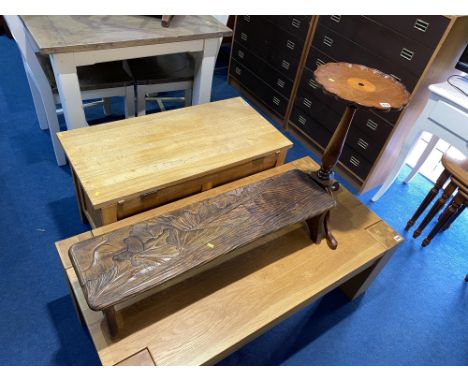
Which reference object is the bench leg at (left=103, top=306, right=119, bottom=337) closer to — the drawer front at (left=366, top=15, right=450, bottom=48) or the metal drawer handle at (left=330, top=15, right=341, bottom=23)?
the drawer front at (left=366, top=15, right=450, bottom=48)

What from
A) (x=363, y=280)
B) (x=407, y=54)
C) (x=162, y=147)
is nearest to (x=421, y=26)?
(x=407, y=54)

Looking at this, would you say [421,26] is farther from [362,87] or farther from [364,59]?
[362,87]

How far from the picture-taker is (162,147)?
1.48m

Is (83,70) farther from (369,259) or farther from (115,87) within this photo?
(369,259)

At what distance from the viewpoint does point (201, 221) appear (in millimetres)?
1163

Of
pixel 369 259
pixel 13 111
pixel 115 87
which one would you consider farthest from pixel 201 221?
pixel 13 111

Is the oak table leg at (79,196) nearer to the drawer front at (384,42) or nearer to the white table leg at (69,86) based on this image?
the white table leg at (69,86)

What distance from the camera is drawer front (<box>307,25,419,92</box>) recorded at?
178cm

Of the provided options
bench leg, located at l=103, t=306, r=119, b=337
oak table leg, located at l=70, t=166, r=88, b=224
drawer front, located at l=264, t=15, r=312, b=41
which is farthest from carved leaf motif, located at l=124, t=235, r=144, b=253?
drawer front, located at l=264, t=15, r=312, b=41

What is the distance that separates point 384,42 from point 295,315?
4.58 feet

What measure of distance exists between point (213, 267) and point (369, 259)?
60cm

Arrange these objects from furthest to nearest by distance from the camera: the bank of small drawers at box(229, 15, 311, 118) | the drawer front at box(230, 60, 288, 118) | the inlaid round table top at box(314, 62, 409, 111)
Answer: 1. the drawer front at box(230, 60, 288, 118)
2. the bank of small drawers at box(229, 15, 311, 118)
3. the inlaid round table top at box(314, 62, 409, 111)

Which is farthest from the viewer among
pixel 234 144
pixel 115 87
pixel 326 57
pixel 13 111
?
pixel 13 111

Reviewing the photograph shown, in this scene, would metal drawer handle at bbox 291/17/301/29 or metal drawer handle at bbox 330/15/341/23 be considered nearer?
metal drawer handle at bbox 330/15/341/23
